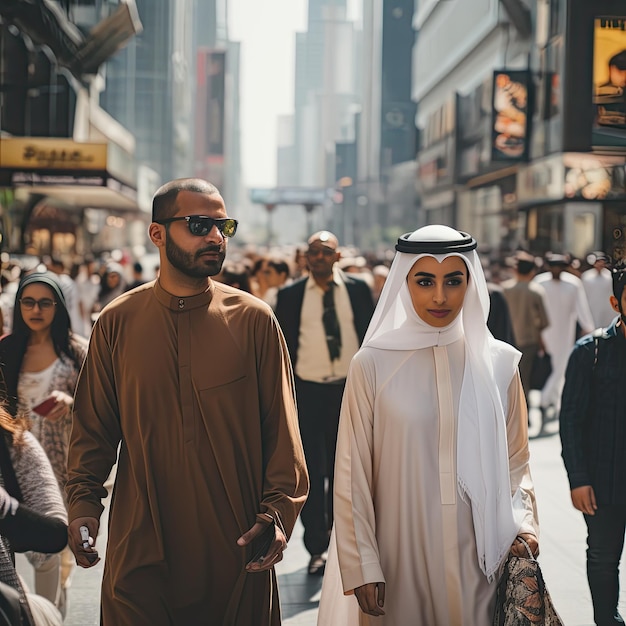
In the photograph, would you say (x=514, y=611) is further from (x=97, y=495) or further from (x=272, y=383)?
(x=97, y=495)

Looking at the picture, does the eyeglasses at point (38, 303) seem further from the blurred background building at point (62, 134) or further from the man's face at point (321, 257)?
the blurred background building at point (62, 134)

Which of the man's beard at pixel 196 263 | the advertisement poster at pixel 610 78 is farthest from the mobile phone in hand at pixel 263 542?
the advertisement poster at pixel 610 78

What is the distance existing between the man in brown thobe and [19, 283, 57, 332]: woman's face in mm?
2378

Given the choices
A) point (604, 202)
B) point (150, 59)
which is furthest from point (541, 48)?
point (150, 59)

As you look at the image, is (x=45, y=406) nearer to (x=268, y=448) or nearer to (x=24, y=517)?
(x=268, y=448)

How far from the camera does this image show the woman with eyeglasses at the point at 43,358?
629 cm

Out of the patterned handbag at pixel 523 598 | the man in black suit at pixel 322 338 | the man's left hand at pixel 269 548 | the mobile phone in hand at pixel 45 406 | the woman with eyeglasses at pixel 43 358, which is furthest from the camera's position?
the man in black suit at pixel 322 338

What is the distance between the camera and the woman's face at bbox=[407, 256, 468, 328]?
13.1ft

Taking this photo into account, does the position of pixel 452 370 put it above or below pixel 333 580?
above

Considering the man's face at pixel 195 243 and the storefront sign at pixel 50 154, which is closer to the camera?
the man's face at pixel 195 243

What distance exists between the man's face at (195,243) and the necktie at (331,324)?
378 centimetres

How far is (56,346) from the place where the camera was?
646cm

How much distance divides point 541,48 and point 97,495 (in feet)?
127

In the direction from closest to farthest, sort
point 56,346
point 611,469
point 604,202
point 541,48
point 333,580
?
1. point 333,580
2. point 611,469
3. point 56,346
4. point 604,202
5. point 541,48
